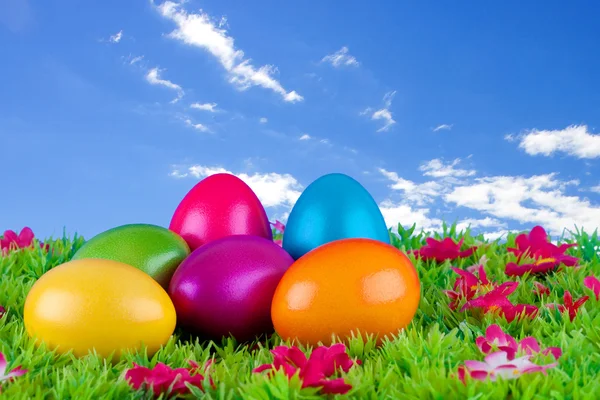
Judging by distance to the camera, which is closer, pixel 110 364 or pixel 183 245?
pixel 110 364

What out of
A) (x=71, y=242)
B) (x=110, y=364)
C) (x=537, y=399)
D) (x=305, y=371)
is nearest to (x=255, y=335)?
(x=110, y=364)

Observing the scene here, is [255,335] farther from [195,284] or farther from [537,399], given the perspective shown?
[537,399]

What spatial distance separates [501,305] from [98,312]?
1.16 metres

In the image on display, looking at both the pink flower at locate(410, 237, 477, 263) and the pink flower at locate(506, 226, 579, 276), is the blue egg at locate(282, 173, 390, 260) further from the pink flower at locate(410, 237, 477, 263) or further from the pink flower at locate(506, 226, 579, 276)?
the pink flower at locate(506, 226, 579, 276)

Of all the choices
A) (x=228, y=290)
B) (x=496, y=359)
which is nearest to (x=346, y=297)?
(x=228, y=290)

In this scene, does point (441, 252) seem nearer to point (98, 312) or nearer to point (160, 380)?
point (98, 312)

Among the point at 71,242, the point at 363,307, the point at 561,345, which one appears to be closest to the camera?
the point at 561,345

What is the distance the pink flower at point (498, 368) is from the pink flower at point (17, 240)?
7.47 feet

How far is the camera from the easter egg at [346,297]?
1947 mm

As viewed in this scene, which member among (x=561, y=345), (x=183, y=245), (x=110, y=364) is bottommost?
(x=110, y=364)

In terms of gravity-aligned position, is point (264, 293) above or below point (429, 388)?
above

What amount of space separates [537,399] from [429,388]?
8.2 inches

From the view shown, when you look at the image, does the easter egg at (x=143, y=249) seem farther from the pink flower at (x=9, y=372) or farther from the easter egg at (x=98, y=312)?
the pink flower at (x=9, y=372)

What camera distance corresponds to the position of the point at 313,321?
196cm
